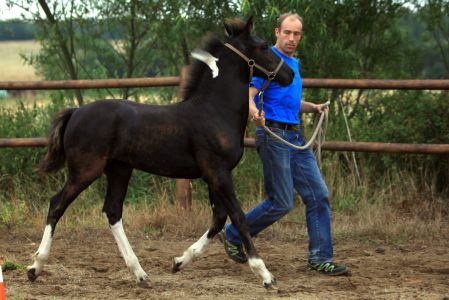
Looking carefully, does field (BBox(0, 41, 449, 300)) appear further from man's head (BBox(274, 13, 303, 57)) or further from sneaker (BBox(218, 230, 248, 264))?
man's head (BBox(274, 13, 303, 57))

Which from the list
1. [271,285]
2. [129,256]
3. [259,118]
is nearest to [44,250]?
[129,256]

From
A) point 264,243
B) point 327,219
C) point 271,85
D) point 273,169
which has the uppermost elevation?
point 271,85

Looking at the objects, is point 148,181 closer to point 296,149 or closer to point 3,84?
point 3,84

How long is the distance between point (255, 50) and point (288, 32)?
275mm

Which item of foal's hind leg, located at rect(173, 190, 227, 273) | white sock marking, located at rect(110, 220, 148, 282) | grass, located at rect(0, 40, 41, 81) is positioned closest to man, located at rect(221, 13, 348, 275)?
foal's hind leg, located at rect(173, 190, 227, 273)

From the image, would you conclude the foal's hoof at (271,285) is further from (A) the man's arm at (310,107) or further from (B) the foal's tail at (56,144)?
(B) the foal's tail at (56,144)

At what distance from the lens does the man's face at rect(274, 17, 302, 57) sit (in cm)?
584

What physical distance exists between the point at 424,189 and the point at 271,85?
310 centimetres

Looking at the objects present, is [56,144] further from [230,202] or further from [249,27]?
[249,27]

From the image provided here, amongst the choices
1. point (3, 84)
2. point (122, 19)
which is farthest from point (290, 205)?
point (122, 19)

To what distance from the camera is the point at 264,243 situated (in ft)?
24.4

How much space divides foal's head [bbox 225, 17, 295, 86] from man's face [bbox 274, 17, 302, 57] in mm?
158

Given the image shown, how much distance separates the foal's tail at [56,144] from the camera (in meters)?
5.83

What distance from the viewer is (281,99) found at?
587 cm
